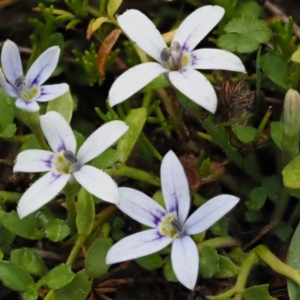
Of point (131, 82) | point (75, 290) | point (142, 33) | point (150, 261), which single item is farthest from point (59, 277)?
point (142, 33)

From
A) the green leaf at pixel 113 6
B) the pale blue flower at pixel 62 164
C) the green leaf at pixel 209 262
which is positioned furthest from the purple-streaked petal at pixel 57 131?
the green leaf at pixel 113 6

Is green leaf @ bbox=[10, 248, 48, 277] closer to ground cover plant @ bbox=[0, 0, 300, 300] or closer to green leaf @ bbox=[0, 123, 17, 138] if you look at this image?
ground cover plant @ bbox=[0, 0, 300, 300]

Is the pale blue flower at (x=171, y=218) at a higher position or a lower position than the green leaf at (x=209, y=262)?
higher

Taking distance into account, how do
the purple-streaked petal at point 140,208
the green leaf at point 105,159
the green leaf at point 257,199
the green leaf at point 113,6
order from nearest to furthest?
the purple-streaked petal at point 140,208 → the green leaf at point 105,159 → the green leaf at point 257,199 → the green leaf at point 113,6

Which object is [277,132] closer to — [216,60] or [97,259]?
[216,60]

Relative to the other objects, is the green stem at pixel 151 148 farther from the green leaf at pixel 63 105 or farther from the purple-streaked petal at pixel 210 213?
the purple-streaked petal at pixel 210 213

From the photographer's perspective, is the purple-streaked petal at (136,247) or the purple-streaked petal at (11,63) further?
the purple-streaked petal at (11,63)

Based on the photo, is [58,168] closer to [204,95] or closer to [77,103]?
[204,95]

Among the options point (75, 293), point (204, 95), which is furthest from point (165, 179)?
point (75, 293)
